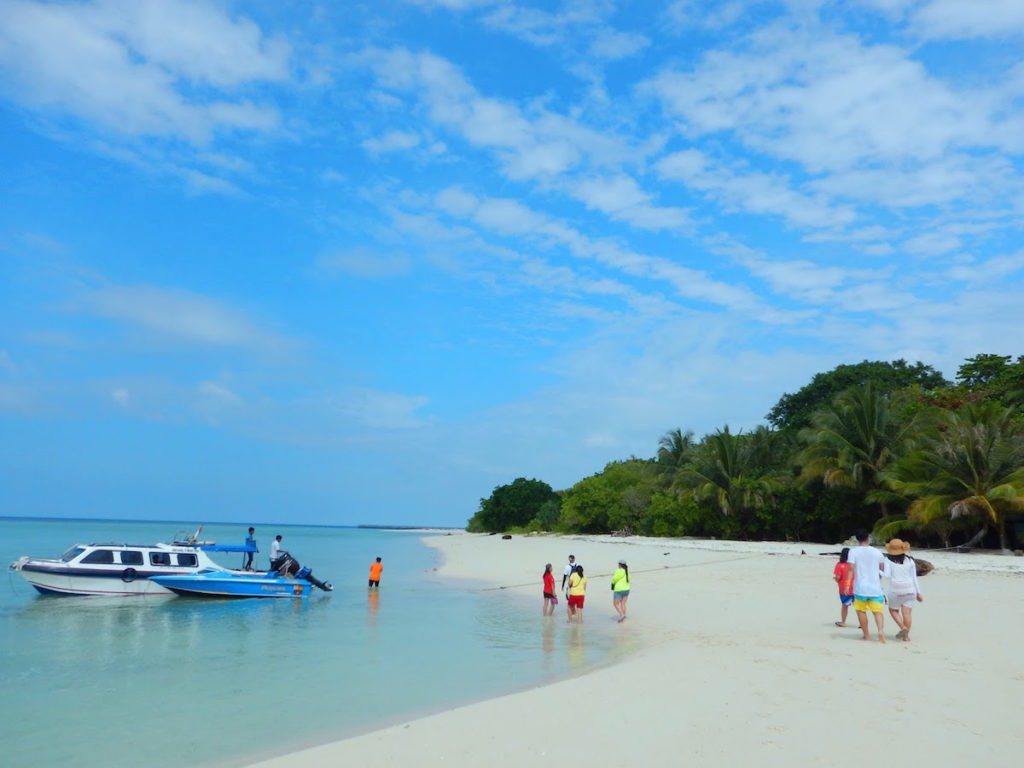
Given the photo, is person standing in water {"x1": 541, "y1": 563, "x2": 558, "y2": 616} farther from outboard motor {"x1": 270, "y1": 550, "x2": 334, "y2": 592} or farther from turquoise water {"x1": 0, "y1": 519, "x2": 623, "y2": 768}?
outboard motor {"x1": 270, "y1": 550, "x2": 334, "y2": 592}

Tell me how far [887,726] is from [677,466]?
163 ft

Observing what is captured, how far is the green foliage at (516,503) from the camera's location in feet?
295

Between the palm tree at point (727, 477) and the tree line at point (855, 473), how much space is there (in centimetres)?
7

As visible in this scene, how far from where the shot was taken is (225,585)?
76.9 ft

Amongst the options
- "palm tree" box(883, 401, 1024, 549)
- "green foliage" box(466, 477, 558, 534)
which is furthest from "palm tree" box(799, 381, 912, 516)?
"green foliage" box(466, 477, 558, 534)

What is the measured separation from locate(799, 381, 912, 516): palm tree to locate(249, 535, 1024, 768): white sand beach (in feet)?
64.9

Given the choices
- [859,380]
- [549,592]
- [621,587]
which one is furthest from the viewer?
[859,380]

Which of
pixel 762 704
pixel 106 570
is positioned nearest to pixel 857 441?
pixel 762 704

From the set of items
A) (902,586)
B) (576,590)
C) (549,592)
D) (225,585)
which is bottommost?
(225,585)

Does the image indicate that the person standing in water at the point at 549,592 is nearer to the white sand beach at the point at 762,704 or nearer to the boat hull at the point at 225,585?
the white sand beach at the point at 762,704

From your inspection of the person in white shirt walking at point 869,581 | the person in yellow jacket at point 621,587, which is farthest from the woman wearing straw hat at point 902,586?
the person in yellow jacket at point 621,587

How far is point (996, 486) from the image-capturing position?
90.5ft

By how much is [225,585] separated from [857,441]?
28.5 m

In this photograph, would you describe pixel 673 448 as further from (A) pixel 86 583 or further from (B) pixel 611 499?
(A) pixel 86 583
